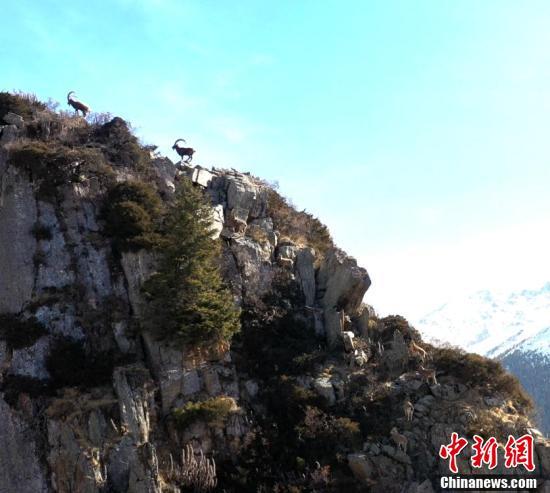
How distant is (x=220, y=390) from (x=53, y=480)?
734 centimetres

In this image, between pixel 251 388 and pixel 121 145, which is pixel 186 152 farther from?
pixel 251 388

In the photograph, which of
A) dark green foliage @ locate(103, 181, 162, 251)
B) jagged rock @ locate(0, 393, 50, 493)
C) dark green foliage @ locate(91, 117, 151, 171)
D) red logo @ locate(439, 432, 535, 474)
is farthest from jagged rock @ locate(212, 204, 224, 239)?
red logo @ locate(439, 432, 535, 474)

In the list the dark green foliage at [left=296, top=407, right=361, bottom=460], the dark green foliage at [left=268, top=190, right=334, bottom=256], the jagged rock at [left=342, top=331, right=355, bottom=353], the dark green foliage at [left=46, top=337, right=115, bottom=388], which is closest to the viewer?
the dark green foliage at [left=296, top=407, right=361, bottom=460]

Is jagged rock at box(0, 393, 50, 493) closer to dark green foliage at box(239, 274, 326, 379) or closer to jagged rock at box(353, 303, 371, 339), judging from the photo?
dark green foliage at box(239, 274, 326, 379)

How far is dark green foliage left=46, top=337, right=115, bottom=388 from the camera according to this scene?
77.4ft

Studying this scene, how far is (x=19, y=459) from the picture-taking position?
21.5 meters

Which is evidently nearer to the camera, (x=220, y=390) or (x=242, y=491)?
(x=242, y=491)

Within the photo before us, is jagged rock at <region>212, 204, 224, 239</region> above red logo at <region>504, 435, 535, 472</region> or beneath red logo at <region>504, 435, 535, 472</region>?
above

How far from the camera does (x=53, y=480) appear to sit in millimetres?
20812

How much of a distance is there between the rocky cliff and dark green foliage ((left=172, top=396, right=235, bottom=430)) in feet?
0.20

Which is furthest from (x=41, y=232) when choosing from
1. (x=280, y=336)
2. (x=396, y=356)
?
(x=396, y=356)

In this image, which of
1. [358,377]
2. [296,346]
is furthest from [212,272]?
[358,377]

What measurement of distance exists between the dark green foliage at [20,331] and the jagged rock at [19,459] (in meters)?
3.11

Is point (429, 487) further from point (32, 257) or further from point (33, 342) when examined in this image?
point (32, 257)
